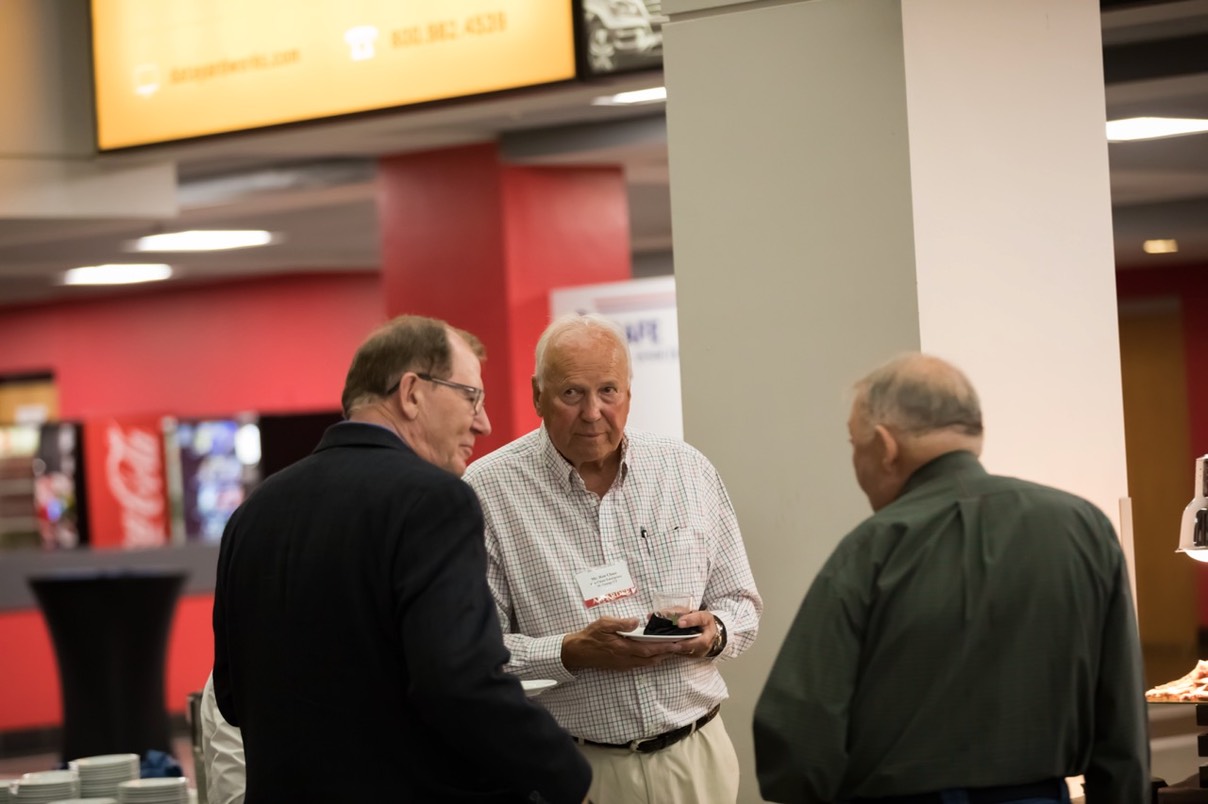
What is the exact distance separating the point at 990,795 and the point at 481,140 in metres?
5.08

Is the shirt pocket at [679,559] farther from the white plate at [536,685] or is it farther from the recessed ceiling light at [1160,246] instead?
the recessed ceiling light at [1160,246]

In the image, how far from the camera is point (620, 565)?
3.38 meters

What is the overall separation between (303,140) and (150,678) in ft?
12.2

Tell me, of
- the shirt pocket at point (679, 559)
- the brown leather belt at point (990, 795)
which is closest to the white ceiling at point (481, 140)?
the shirt pocket at point (679, 559)

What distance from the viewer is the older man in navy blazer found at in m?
2.59

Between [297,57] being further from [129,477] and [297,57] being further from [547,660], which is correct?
[129,477]

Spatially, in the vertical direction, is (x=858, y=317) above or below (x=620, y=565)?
above

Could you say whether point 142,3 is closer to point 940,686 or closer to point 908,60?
point 908,60

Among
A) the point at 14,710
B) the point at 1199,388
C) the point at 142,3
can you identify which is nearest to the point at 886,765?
the point at 142,3

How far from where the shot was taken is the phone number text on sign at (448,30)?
4816 mm

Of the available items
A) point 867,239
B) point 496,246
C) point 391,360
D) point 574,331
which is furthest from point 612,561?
point 496,246

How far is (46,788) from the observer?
3.90 m

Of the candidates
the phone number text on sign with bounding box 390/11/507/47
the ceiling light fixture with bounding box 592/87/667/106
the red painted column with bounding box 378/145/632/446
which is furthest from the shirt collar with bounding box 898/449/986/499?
the red painted column with bounding box 378/145/632/446

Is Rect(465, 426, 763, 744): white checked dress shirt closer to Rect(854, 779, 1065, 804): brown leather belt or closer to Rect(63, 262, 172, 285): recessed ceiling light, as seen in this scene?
Rect(854, 779, 1065, 804): brown leather belt
